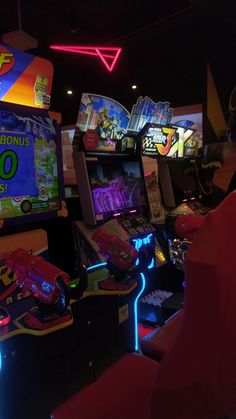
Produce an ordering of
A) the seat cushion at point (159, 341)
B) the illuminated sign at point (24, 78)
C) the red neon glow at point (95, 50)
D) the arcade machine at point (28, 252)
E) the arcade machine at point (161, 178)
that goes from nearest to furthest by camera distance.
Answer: the seat cushion at point (159, 341)
the arcade machine at point (28, 252)
the illuminated sign at point (24, 78)
the arcade machine at point (161, 178)
the red neon glow at point (95, 50)

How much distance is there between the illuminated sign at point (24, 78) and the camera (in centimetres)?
177

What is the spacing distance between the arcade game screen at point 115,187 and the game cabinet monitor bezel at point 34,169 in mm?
943

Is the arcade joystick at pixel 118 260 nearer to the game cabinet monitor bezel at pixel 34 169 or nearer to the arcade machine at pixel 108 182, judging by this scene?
the game cabinet monitor bezel at pixel 34 169

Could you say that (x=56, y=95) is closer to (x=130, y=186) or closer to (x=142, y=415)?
(x=130, y=186)

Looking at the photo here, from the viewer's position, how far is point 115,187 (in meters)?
3.30

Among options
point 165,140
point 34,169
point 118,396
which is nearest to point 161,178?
point 165,140

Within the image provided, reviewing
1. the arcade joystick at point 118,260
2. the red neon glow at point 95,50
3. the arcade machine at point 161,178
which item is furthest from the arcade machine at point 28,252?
the red neon glow at point 95,50

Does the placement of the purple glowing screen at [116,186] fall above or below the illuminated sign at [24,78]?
below

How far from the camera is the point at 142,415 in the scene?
0.91 meters

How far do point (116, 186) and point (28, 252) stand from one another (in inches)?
61.8

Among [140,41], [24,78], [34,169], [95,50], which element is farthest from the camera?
[140,41]

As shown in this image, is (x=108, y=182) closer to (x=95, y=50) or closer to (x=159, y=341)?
(x=159, y=341)

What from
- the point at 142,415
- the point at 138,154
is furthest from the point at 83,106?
the point at 142,415

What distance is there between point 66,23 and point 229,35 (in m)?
2.57
